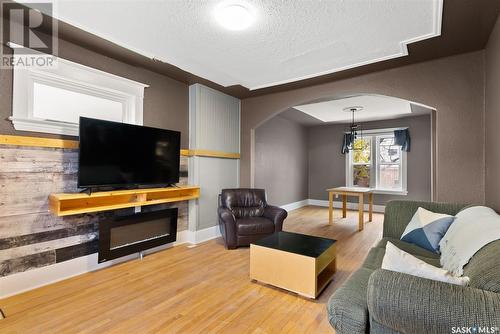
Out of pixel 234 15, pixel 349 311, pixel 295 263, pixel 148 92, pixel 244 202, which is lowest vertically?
pixel 295 263

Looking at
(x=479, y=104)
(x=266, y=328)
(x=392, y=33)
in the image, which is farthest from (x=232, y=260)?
(x=479, y=104)

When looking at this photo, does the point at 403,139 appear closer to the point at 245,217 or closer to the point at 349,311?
the point at 245,217

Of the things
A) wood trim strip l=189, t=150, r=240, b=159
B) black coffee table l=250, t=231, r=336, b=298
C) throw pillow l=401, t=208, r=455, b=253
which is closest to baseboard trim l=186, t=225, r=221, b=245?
wood trim strip l=189, t=150, r=240, b=159

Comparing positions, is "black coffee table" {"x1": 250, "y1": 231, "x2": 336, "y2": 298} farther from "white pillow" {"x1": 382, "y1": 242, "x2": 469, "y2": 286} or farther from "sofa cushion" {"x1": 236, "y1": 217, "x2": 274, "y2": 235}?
"white pillow" {"x1": 382, "y1": 242, "x2": 469, "y2": 286}

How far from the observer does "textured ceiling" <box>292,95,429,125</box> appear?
188 inches

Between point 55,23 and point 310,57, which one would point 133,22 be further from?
point 310,57

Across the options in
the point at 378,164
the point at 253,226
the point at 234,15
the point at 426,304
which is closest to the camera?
the point at 426,304

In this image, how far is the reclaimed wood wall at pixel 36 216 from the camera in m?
2.23

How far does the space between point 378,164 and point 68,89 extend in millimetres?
7030

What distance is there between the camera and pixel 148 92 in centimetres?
337

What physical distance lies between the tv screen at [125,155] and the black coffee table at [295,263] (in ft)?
5.50

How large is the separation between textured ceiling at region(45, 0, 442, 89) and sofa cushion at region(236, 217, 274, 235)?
2.17 metres

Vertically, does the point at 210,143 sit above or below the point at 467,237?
above

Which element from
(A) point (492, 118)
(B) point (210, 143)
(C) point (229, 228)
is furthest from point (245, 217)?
(A) point (492, 118)
